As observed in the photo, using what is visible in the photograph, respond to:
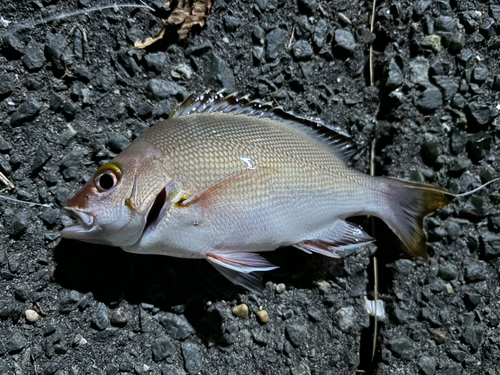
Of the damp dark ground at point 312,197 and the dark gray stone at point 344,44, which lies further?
the dark gray stone at point 344,44

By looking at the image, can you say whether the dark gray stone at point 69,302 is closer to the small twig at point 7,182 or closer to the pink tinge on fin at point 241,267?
the small twig at point 7,182

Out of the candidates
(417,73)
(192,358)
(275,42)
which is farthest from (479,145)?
(192,358)

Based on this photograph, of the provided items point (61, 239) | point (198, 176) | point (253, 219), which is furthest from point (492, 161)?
point (61, 239)

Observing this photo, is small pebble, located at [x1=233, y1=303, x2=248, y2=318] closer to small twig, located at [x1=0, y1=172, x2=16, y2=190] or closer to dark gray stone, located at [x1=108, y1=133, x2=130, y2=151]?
dark gray stone, located at [x1=108, y1=133, x2=130, y2=151]

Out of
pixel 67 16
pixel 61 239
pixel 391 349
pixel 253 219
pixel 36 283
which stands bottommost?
pixel 391 349

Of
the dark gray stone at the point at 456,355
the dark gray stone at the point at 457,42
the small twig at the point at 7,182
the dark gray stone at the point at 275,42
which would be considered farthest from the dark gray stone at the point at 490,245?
the small twig at the point at 7,182

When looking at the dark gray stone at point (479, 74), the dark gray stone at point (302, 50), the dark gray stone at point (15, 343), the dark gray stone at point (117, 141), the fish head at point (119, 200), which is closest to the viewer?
the fish head at point (119, 200)

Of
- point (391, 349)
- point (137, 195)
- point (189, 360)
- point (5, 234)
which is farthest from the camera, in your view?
point (391, 349)

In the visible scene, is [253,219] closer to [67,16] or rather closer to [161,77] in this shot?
[161,77]
